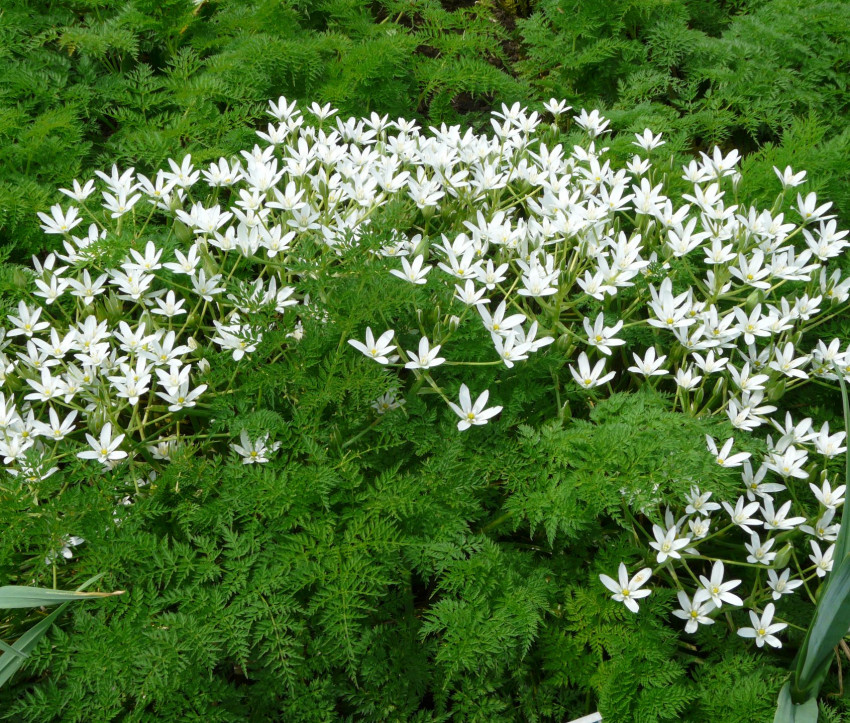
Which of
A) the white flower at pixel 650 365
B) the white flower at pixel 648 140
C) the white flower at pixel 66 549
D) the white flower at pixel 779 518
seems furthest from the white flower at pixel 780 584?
the white flower at pixel 66 549

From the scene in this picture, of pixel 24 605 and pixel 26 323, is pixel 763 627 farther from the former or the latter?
pixel 26 323

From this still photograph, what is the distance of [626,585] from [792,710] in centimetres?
47

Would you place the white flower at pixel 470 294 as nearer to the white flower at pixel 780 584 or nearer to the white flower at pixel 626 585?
the white flower at pixel 626 585

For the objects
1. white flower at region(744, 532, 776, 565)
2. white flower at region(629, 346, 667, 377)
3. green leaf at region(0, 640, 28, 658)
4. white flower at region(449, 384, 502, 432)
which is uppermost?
white flower at region(629, 346, 667, 377)

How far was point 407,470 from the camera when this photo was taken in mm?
2109

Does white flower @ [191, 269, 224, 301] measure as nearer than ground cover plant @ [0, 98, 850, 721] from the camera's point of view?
No

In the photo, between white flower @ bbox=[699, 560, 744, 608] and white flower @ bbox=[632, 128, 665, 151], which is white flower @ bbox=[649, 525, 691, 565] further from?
white flower @ bbox=[632, 128, 665, 151]

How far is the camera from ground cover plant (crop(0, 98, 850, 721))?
1.81 meters

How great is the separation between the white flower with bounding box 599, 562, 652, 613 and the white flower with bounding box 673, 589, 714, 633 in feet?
0.41

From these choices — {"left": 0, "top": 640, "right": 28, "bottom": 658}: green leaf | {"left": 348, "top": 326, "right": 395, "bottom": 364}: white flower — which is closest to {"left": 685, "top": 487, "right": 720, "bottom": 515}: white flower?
{"left": 348, "top": 326, "right": 395, "bottom": 364}: white flower

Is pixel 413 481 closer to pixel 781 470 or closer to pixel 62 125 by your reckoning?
pixel 781 470

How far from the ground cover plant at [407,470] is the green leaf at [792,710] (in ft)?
0.18

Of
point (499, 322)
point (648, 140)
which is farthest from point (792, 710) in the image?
point (648, 140)

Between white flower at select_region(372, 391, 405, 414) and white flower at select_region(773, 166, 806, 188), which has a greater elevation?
white flower at select_region(773, 166, 806, 188)
